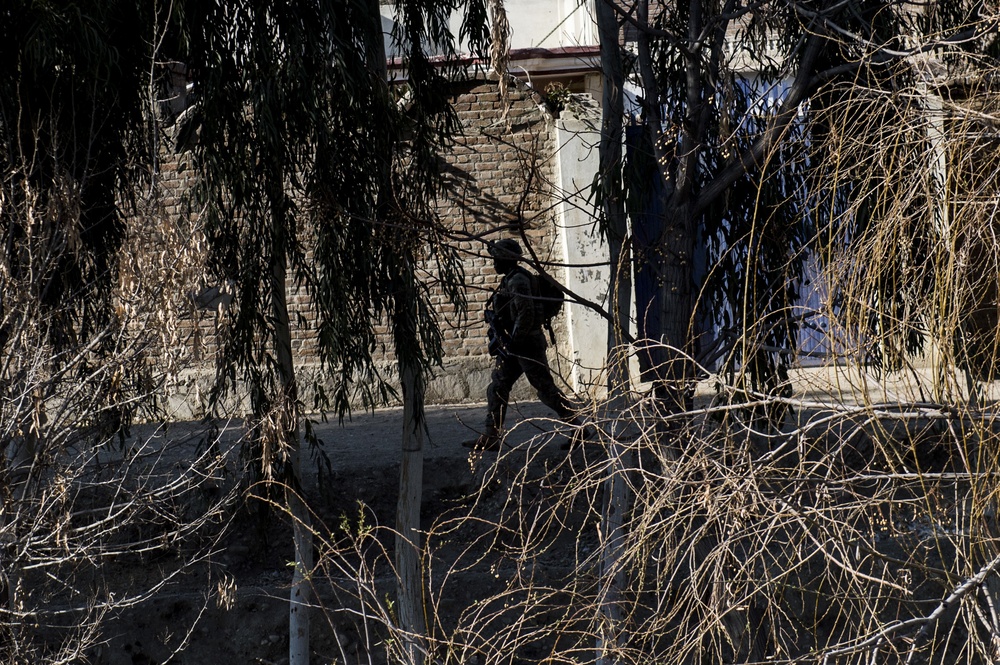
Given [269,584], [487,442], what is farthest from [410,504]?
[269,584]

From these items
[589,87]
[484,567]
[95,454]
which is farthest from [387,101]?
[589,87]

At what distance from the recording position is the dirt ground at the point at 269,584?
684 cm

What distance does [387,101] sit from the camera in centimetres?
526

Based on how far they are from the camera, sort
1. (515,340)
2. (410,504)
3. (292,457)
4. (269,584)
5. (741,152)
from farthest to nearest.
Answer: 1. (515,340)
2. (269,584)
3. (410,504)
4. (292,457)
5. (741,152)

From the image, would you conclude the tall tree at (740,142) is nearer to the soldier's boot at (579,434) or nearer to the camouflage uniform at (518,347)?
the soldier's boot at (579,434)

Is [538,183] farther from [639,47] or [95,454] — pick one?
[95,454]

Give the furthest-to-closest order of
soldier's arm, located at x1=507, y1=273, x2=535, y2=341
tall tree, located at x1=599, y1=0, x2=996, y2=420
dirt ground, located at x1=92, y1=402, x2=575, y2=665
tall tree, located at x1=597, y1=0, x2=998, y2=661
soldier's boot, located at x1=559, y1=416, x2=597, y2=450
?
soldier's arm, located at x1=507, y1=273, x2=535, y2=341, dirt ground, located at x1=92, y1=402, x2=575, y2=665, tall tree, located at x1=599, y1=0, x2=996, y2=420, tall tree, located at x1=597, y1=0, x2=998, y2=661, soldier's boot, located at x1=559, y1=416, x2=597, y2=450

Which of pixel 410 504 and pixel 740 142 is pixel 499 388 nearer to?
pixel 410 504

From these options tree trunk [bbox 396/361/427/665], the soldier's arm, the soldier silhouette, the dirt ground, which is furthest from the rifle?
tree trunk [bbox 396/361/427/665]

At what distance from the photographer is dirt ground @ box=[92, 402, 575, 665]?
6.84m

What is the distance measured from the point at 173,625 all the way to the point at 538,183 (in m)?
4.14

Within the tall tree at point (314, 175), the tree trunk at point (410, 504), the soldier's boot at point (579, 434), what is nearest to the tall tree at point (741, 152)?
the soldier's boot at point (579, 434)

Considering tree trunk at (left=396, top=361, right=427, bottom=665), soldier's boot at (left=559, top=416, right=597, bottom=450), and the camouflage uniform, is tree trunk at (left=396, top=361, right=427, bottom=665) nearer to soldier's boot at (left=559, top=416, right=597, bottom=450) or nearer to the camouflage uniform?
soldier's boot at (left=559, top=416, right=597, bottom=450)

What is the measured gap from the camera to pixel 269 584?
285 inches
